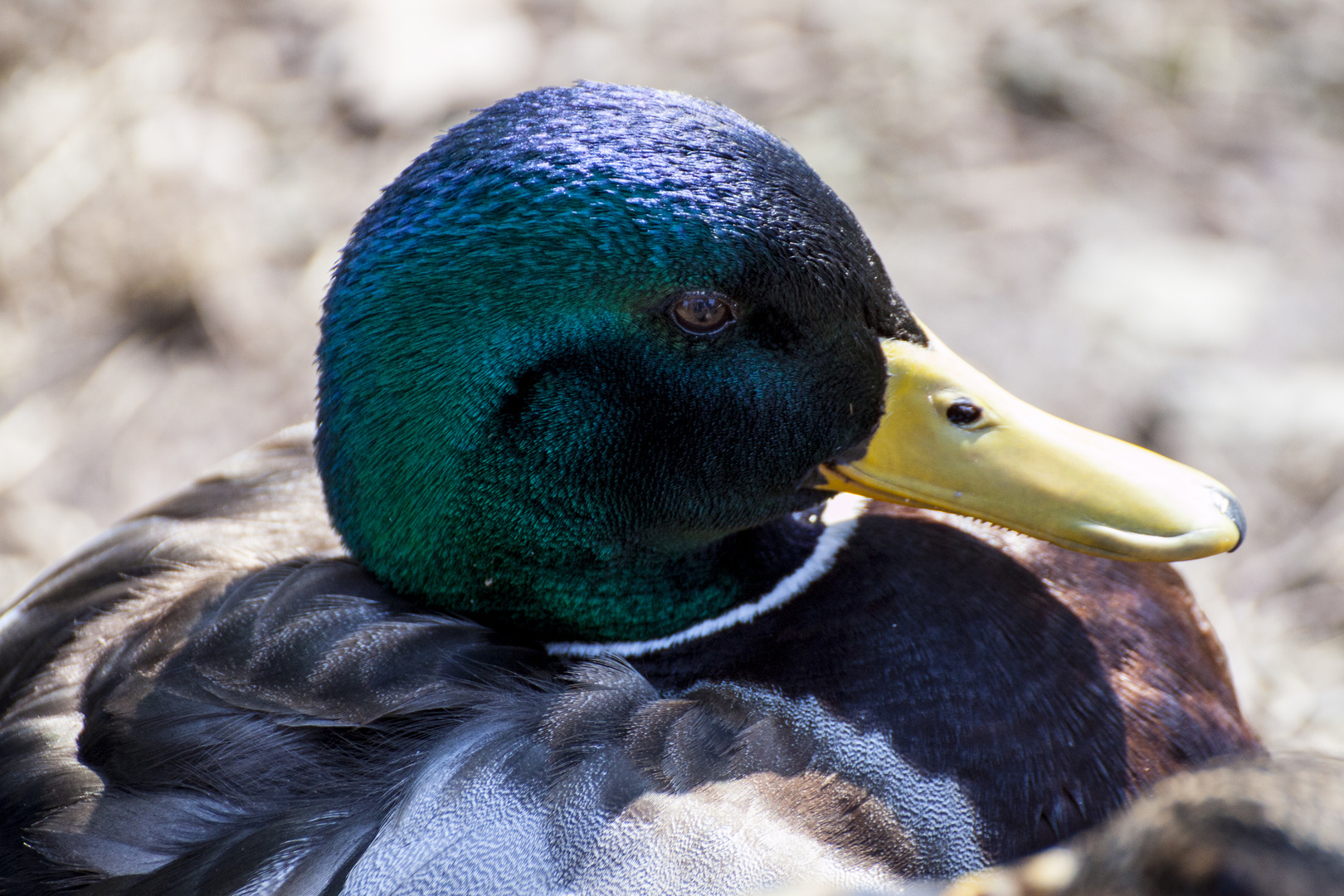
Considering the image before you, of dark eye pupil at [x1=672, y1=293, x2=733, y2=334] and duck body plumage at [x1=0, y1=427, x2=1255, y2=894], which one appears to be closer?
duck body plumage at [x1=0, y1=427, x2=1255, y2=894]

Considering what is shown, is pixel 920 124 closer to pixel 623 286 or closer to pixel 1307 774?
pixel 623 286

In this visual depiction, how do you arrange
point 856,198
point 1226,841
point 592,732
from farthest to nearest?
point 856,198 → point 592,732 → point 1226,841

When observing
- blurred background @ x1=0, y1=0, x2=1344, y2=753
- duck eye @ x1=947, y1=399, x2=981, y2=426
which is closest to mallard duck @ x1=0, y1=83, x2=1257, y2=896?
duck eye @ x1=947, y1=399, x2=981, y2=426

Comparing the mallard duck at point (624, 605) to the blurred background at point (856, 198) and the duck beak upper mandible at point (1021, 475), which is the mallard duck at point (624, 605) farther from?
the blurred background at point (856, 198)

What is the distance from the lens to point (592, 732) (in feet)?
4.84

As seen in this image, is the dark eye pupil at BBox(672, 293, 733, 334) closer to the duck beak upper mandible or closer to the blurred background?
the duck beak upper mandible

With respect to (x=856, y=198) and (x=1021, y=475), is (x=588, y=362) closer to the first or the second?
(x=1021, y=475)

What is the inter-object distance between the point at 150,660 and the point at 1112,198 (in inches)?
114

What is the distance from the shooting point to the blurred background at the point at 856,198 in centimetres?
297

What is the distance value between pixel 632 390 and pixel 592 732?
1.36ft

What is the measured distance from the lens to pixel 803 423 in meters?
1.61

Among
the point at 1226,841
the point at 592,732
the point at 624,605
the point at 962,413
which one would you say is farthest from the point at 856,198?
the point at 1226,841

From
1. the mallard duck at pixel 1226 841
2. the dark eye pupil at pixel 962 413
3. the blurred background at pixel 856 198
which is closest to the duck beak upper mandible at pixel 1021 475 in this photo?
the dark eye pupil at pixel 962 413

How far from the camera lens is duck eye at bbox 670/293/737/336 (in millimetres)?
1509
